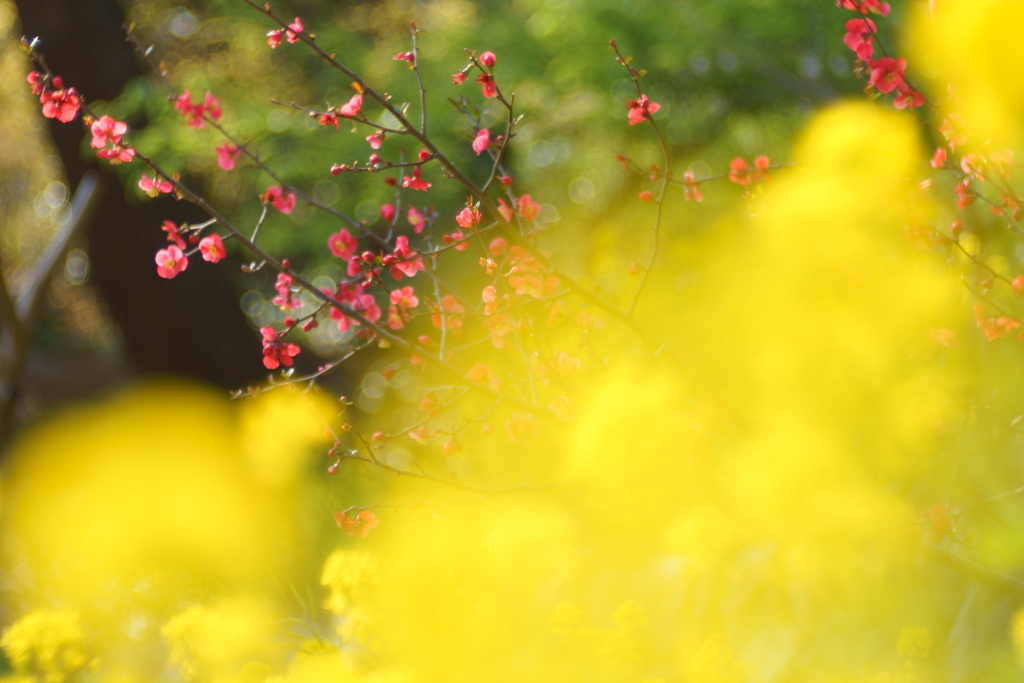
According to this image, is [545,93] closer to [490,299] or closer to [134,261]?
[134,261]

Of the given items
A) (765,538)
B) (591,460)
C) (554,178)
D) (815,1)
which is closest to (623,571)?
(765,538)

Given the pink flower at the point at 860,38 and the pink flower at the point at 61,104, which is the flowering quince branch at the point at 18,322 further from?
the pink flower at the point at 860,38

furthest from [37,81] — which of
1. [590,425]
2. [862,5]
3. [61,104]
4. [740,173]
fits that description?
[862,5]

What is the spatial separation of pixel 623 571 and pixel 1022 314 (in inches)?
58.5

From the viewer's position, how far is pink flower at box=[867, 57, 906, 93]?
1.47 m

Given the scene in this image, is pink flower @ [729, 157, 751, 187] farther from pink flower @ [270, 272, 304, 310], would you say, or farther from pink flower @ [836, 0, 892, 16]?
pink flower @ [270, 272, 304, 310]

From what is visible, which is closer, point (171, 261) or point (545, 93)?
point (171, 261)

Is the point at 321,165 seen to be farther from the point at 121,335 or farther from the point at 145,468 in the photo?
the point at 145,468

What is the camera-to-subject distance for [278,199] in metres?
1.62

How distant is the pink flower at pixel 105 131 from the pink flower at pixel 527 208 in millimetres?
812

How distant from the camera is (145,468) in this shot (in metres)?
4.48

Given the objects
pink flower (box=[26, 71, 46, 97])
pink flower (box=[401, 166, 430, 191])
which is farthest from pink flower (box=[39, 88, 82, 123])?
pink flower (box=[401, 166, 430, 191])

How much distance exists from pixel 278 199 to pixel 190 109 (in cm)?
29

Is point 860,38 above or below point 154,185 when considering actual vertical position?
above
